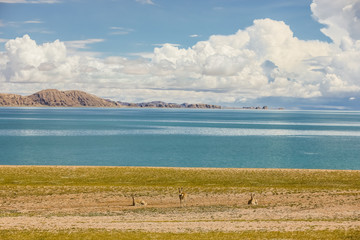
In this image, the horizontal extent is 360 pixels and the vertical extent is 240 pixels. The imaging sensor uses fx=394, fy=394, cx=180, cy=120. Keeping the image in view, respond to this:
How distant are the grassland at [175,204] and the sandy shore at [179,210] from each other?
0.23ft

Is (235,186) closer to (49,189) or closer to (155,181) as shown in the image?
(155,181)

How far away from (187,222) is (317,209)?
1355 cm

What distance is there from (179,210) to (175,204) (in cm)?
340

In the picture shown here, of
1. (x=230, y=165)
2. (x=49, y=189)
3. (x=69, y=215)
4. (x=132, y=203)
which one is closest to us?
(x=69, y=215)

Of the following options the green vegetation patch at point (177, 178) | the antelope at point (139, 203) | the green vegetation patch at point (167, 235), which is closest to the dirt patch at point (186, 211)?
the antelope at point (139, 203)

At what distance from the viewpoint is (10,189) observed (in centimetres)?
4609

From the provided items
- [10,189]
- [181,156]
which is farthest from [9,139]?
[10,189]

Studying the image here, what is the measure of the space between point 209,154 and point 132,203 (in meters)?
58.5

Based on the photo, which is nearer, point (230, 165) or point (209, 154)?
point (230, 165)

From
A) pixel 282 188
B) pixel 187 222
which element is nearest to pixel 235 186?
pixel 282 188

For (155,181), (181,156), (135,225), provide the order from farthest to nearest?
(181,156) → (155,181) → (135,225)

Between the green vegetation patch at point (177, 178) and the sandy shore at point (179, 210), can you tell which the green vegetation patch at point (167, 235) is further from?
the green vegetation patch at point (177, 178)

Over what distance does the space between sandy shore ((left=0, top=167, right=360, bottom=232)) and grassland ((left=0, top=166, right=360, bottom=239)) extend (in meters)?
0.07

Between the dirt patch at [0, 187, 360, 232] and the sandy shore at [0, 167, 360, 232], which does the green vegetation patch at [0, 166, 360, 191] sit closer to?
the sandy shore at [0, 167, 360, 232]
